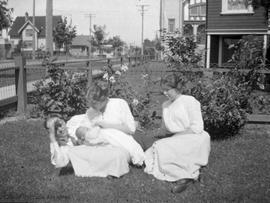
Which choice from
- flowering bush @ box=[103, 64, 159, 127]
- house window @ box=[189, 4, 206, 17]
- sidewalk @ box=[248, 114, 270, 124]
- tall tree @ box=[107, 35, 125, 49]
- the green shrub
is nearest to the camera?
the green shrub

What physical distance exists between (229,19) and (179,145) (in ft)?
61.6

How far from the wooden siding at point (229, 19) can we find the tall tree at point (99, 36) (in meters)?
61.8

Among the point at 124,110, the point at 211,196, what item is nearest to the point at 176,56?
the point at 124,110

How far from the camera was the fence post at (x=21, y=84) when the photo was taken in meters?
9.28

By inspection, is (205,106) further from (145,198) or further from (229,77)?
(145,198)

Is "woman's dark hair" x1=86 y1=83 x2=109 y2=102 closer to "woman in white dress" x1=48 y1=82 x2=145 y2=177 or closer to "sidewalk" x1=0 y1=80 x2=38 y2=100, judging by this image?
"woman in white dress" x1=48 y1=82 x2=145 y2=177

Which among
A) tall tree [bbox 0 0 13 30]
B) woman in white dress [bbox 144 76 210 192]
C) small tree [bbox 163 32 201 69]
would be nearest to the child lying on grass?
woman in white dress [bbox 144 76 210 192]

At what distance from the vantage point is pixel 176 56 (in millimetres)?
9492

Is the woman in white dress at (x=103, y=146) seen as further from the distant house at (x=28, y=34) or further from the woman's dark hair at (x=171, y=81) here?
the distant house at (x=28, y=34)

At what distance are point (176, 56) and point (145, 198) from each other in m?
5.47

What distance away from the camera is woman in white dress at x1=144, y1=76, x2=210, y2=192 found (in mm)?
4930

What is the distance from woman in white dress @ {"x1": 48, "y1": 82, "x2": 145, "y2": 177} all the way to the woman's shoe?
26.7 inches

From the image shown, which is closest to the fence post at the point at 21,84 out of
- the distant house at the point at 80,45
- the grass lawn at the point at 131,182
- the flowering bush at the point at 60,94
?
the flowering bush at the point at 60,94

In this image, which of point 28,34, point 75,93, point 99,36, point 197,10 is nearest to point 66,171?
point 75,93
